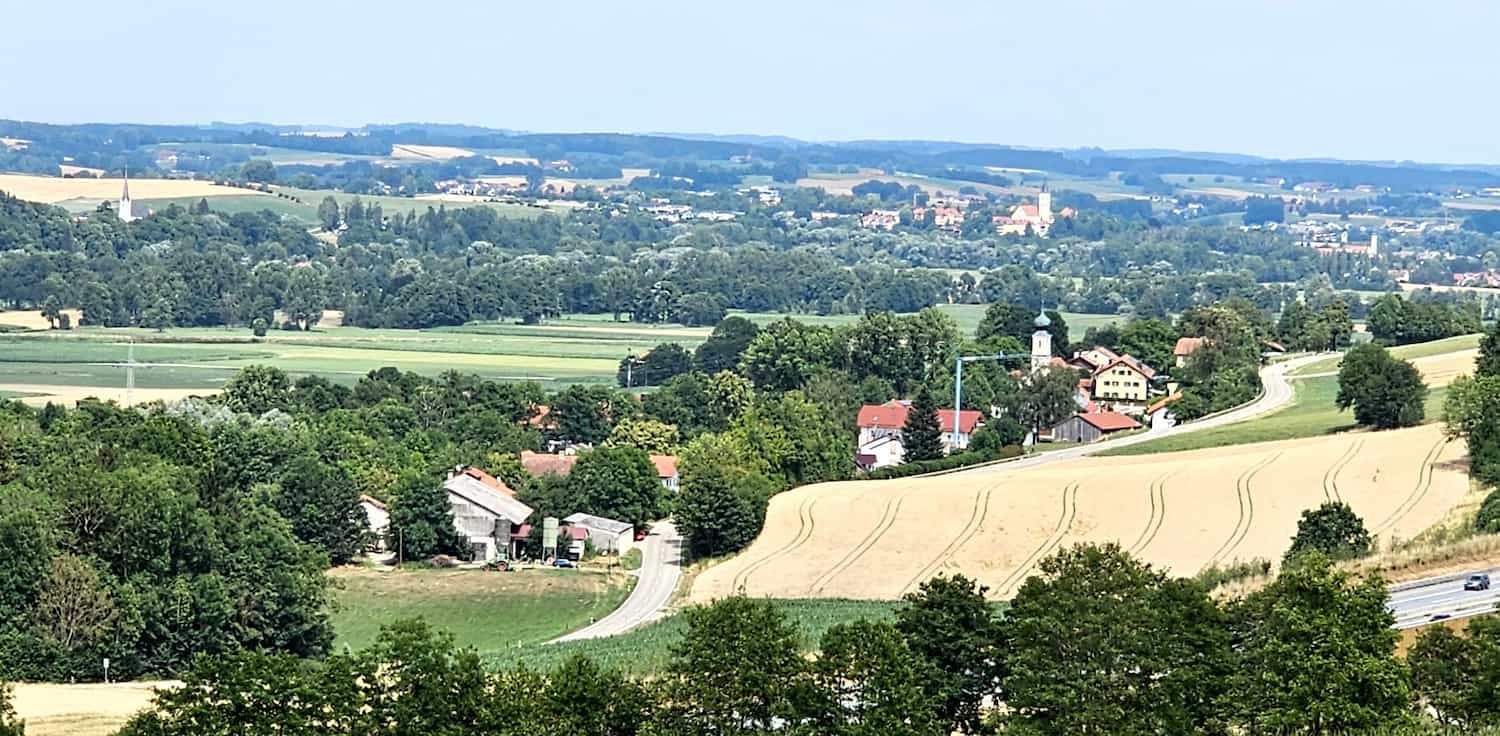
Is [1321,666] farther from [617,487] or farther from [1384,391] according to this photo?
[1384,391]

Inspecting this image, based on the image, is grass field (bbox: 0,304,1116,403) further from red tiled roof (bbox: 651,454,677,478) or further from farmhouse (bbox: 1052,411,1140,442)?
farmhouse (bbox: 1052,411,1140,442)

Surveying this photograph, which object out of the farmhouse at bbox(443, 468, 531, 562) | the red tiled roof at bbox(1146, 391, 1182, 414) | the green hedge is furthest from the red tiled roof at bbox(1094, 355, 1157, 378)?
the farmhouse at bbox(443, 468, 531, 562)

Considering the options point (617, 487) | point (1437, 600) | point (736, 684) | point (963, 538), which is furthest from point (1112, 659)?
point (617, 487)

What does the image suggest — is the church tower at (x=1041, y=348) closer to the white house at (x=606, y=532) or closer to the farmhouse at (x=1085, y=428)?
the farmhouse at (x=1085, y=428)

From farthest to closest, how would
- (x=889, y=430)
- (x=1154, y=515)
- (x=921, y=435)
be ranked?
(x=889, y=430), (x=921, y=435), (x=1154, y=515)

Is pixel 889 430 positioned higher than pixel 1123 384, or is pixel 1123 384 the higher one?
pixel 1123 384

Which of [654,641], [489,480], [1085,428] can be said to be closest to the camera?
[654,641]

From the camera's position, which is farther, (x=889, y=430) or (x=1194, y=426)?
(x=889, y=430)

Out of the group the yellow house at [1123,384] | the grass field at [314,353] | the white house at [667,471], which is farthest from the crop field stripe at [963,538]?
the grass field at [314,353]
